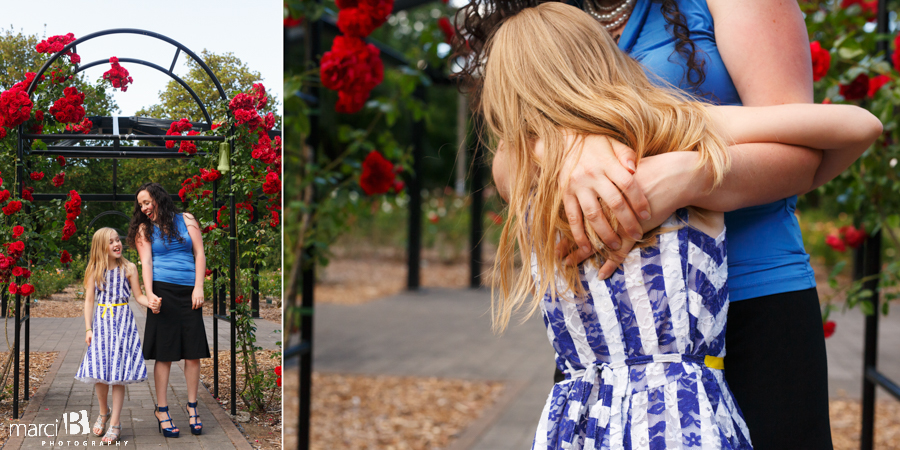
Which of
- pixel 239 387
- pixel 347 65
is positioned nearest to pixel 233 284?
pixel 239 387

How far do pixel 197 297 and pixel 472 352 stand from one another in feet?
15.3

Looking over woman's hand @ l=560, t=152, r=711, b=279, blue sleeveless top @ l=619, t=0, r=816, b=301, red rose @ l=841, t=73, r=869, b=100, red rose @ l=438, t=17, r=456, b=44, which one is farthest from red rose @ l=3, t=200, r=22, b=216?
red rose @ l=841, t=73, r=869, b=100

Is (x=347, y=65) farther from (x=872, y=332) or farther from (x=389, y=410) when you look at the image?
(x=389, y=410)

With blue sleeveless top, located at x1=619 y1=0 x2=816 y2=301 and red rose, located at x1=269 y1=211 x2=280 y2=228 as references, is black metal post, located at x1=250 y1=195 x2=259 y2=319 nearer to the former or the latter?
red rose, located at x1=269 y1=211 x2=280 y2=228

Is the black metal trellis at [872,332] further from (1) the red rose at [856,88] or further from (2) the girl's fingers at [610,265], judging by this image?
(2) the girl's fingers at [610,265]

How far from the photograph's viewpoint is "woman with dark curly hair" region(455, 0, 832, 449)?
859 millimetres

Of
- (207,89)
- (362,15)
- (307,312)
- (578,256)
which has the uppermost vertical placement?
(362,15)

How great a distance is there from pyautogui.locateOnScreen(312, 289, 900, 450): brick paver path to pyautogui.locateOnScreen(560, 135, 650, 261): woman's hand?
2.50 m

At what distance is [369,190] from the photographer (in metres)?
2.38

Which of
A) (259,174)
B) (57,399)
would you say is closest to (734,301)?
(259,174)

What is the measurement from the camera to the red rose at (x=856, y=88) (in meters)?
2.18

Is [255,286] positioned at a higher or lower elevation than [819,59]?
lower

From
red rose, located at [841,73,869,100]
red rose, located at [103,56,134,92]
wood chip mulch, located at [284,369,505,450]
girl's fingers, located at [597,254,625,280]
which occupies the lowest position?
wood chip mulch, located at [284,369,505,450]

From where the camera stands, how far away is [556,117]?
94 cm
